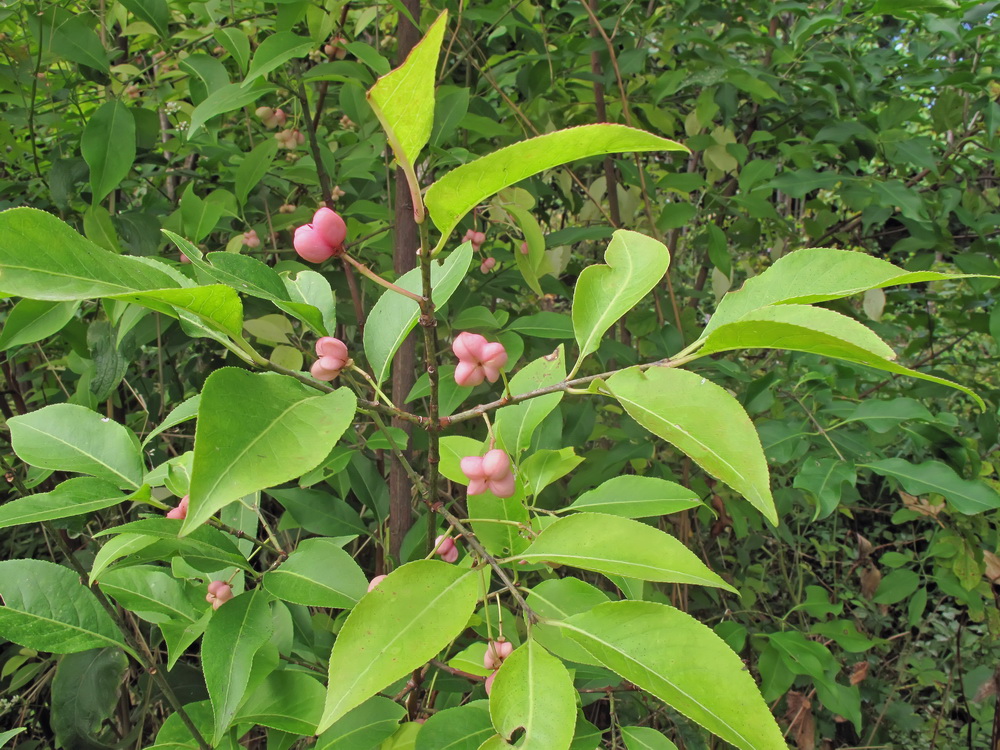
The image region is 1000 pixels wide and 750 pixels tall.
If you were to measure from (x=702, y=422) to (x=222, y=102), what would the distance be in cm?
68

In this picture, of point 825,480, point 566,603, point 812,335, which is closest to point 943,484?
point 825,480

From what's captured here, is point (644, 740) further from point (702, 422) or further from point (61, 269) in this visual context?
point (61, 269)

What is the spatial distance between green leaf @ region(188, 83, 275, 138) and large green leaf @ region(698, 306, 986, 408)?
637 millimetres

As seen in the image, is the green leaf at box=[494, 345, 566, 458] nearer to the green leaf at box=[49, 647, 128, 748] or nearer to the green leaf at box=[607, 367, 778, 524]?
the green leaf at box=[607, 367, 778, 524]

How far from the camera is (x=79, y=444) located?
554 mm

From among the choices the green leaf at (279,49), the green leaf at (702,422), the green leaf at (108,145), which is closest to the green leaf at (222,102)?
the green leaf at (279,49)

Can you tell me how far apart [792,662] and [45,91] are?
1580mm

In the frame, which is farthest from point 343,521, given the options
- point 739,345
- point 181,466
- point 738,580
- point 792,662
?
point 738,580

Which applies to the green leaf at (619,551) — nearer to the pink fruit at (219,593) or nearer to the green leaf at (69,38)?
the pink fruit at (219,593)

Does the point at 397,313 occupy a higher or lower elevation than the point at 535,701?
higher

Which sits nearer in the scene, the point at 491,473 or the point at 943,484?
the point at 491,473

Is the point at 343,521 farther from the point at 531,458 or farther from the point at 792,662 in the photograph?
the point at 792,662

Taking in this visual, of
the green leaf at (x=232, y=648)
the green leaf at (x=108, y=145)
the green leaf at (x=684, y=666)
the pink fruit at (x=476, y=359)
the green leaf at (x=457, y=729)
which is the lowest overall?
the green leaf at (x=457, y=729)

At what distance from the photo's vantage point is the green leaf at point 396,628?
36 centimetres
